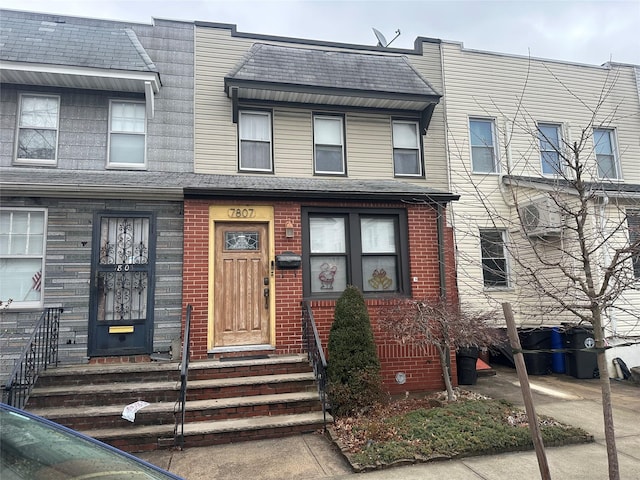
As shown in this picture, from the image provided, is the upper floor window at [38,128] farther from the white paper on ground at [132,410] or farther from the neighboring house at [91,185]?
the white paper on ground at [132,410]

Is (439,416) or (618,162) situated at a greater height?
(618,162)

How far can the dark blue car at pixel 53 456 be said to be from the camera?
1784mm

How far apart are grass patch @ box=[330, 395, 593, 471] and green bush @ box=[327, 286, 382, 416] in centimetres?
19

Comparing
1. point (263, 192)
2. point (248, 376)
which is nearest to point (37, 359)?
point (248, 376)

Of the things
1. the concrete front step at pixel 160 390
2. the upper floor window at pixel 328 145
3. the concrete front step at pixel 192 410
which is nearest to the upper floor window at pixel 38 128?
the concrete front step at pixel 160 390

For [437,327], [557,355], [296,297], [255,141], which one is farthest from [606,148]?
[296,297]

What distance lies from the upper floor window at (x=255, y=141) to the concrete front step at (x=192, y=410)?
4.60 meters

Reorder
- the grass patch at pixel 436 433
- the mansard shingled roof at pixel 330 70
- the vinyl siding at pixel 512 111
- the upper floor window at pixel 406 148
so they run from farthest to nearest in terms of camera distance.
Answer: the vinyl siding at pixel 512 111
the upper floor window at pixel 406 148
the mansard shingled roof at pixel 330 70
the grass patch at pixel 436 433

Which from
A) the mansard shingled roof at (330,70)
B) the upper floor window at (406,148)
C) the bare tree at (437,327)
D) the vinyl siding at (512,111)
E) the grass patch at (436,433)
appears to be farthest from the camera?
the vinyl siding at (512,111)

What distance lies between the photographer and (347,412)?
18.6 ft

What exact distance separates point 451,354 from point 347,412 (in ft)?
8.87

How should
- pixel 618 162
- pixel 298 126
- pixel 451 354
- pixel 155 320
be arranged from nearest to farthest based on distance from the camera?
pixel 155 320 < pixel 451 354 < pixel 298 126 < pixel 618 162

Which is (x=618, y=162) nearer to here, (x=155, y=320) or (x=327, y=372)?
(x=327, y=372)

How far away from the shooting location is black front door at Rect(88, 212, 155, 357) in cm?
674
